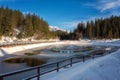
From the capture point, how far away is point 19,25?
134875 mm

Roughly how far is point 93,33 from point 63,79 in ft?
475

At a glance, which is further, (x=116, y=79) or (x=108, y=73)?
(x=108, y=73)

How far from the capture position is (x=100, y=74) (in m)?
19.0

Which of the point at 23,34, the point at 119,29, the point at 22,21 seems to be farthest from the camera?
the point at 119,29

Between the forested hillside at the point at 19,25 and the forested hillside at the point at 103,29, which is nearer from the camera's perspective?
the forested hillside at the point at 19,25

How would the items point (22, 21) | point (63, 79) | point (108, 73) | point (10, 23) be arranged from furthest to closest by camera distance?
point (22, 21) → point (10, 23) → point (108, 73) → point (63, 79)

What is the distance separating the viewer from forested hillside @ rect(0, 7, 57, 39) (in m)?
97.1

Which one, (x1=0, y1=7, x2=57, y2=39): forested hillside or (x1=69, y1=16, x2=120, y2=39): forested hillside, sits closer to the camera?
(x1=0, y1=7, x2=57, y2=39): forested hillside

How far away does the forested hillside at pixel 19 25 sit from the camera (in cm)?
9712

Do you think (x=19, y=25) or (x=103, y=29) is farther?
(x=103, y=29)

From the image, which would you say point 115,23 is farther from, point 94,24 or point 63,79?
point 63,79

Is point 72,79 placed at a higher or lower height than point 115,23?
lower

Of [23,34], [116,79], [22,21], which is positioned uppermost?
[22,21]

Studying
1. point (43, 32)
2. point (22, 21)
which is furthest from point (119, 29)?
point (22, 21)
